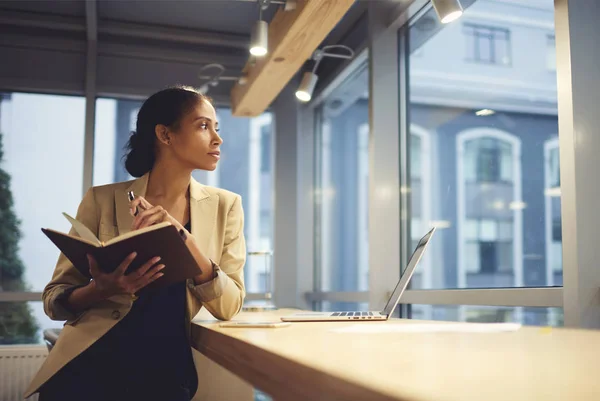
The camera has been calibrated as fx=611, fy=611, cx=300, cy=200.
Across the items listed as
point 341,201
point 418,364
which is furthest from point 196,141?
point 341,201

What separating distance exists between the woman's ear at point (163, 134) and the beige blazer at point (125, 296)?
0.50 feet

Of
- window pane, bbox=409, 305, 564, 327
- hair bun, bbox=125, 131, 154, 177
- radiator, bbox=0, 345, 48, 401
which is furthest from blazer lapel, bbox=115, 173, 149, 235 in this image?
radiator, bbox=0, 345, 48, 401

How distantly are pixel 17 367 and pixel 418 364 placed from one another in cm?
401

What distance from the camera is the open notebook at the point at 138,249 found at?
4.71ft

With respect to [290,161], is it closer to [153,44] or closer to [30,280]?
[153,44]

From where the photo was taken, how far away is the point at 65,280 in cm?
183

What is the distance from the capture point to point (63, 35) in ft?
15.0

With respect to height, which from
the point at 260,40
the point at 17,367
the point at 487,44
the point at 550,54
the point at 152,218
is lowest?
the point at 17,367

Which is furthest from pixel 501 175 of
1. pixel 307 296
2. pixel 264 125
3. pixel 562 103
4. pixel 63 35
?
pixel 63 35

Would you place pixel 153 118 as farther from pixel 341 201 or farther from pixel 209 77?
pixel 341 201

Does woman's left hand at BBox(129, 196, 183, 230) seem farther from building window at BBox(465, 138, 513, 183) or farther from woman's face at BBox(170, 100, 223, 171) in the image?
building window at BBox(465, 138, 513, 183)

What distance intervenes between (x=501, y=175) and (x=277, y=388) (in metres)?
2.93

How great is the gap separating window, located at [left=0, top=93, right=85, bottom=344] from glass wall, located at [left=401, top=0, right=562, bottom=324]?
102 inches

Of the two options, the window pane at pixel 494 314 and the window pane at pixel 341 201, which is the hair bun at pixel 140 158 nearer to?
the window pane at pixel 494 314
